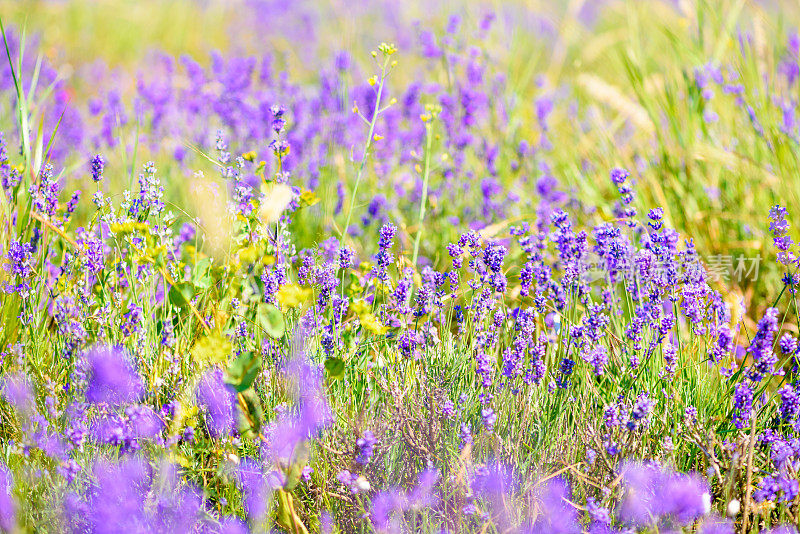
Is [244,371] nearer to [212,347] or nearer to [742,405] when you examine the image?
[212,347]

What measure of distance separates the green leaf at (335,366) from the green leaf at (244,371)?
21 cm

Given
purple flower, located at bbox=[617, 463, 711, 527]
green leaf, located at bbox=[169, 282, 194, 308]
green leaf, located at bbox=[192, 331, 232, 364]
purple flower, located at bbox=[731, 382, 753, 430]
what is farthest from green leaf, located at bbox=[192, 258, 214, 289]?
purple flower, located at bbox=[731, 382, 753, 430]

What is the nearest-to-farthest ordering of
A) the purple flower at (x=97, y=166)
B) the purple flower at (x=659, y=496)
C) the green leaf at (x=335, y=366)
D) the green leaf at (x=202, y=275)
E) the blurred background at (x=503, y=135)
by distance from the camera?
1. the purple flower at (x=659, y=496)
2. the green leaf at (x=335, y=366)
3. the green leaf at (x=202, y=275)
4. the purple flower at (x=97, y=166)
5. the blurred background at (x=503, y=135)

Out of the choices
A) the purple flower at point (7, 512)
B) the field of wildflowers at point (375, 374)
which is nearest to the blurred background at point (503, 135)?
the field of wildflowers at point (375, 374)

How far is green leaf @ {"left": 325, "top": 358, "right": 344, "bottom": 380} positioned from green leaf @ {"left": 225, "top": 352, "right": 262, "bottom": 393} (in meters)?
0.21

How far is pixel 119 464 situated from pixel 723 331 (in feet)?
4.55

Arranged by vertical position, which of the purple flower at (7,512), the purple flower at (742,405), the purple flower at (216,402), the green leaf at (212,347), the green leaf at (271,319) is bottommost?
the purple flower at (7,512)

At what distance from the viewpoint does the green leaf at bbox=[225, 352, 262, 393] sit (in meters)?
1.52

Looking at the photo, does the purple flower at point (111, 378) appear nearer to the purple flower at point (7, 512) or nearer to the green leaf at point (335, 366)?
the purple flower at point (7, 512)

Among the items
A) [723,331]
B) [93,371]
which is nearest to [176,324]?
[93,371]

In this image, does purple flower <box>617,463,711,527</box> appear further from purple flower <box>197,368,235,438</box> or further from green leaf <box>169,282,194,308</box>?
green leaf <box>169,282,194,308</box>

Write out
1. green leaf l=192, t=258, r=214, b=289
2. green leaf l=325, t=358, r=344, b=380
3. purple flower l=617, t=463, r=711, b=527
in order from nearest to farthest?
purple flower l=617, t=463, r=711, b=527 → green leaf l=325, t=358, r=344, b=380 → green leaf l=192, t=258, r=214, b=289

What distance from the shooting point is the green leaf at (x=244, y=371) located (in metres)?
1.52

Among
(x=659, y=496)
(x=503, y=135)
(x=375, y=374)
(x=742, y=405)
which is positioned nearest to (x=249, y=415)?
(x=375, y=374)
